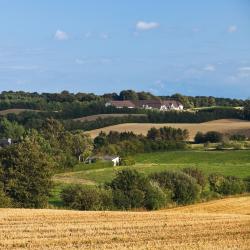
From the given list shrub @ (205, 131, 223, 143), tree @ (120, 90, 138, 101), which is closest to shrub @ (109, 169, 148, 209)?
shrub @ (205, 131, 223, 143)

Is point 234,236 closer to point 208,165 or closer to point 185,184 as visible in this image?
point 185,184

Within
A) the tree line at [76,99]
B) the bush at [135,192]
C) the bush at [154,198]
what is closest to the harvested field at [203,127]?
the tree line at [76,99]

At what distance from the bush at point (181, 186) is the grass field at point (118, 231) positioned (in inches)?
626

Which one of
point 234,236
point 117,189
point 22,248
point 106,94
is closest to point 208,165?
→ point 117,189

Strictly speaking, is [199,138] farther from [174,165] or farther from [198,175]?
[198,175]

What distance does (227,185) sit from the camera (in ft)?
185

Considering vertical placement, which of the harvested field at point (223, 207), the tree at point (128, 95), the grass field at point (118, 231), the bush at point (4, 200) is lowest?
the harvested field at point (223, 207)

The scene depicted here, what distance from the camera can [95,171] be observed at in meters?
76.1

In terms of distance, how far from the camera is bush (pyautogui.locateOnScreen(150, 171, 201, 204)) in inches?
2031

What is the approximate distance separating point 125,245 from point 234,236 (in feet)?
16.9

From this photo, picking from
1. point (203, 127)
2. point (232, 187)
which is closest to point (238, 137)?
point (203, 127)

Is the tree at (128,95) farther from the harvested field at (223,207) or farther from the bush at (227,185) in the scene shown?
the harvested field at (223,207)

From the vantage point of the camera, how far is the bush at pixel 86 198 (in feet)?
149

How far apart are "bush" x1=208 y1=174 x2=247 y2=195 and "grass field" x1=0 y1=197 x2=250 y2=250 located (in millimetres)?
21268
